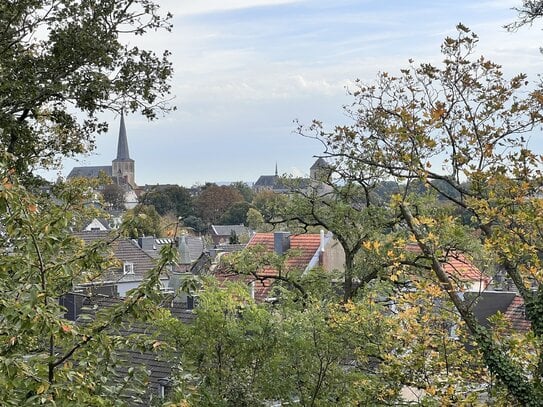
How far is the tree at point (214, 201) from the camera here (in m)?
76.7

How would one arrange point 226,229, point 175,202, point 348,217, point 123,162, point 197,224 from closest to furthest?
point 348,217
point 175,202
point 226,229
point 197,224
point 123,162

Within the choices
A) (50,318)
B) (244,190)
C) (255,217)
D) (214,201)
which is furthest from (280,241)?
(244,190)

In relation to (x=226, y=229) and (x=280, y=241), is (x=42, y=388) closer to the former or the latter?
(x=280, y=241)

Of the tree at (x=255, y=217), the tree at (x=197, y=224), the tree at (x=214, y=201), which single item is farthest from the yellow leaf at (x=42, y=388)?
the tree at (x=214, y=201)

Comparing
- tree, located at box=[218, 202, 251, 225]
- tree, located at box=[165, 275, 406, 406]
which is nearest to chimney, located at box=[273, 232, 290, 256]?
tree, located at box=[165, 275, 406, 406]

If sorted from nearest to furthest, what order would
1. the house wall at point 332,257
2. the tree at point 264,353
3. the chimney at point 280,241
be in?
1. the tree at point 264,353
2. the chimney at point 280,241
3. the house wall at point 332,257

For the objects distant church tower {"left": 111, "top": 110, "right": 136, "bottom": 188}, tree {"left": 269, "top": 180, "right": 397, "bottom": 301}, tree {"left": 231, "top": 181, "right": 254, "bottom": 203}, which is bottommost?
tree {"left": 269, "top": 180, "right": 397, "bottom": 301}

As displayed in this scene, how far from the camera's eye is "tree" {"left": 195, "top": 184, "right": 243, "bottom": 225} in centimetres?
7669

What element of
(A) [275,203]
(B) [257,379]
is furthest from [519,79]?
(A) [275,203]

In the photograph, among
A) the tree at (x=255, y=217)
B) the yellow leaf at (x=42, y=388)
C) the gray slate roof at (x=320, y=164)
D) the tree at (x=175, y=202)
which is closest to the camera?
the yellow leaf at (x=42, y=388)

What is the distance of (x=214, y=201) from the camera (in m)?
77.2

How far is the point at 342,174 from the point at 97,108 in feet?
16.6

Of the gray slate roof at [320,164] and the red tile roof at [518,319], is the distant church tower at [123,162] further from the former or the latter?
the gray slate roof at [320,164]

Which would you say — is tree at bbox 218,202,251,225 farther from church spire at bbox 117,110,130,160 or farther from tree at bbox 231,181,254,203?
church spire at bbox 117,110,130,160
